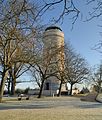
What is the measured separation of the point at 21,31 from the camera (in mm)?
28953

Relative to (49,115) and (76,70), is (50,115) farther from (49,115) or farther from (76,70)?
(76,70)

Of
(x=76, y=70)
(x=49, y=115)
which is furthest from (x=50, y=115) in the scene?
(x=76, y=70)

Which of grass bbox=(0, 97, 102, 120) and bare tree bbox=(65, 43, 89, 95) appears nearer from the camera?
grass bbox=(0, 97, 102, 120)

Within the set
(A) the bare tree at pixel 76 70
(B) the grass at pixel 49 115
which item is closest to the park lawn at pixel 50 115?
(B) the grass at pixel 49 115

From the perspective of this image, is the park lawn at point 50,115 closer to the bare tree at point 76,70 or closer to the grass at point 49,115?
the grass at point 49,115

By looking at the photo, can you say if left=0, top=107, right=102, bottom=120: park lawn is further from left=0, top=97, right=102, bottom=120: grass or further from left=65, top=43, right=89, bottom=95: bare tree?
left=65, top=43, right=89, bottom=95: bare tree

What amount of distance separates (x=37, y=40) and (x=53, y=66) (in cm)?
2435

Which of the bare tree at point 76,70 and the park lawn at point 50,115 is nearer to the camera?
the park lawn at point 50,115

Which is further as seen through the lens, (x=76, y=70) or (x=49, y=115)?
(x=76, y=70)

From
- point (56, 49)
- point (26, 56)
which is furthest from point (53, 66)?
point (26, 56)

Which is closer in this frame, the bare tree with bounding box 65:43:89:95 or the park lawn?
the park lawn

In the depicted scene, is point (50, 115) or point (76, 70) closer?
point (50, 115)

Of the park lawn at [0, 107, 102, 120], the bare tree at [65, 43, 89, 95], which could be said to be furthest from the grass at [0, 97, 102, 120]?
the bare tree at [65, 43, 89, 95]

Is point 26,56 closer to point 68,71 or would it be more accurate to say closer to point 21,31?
point 21,31
